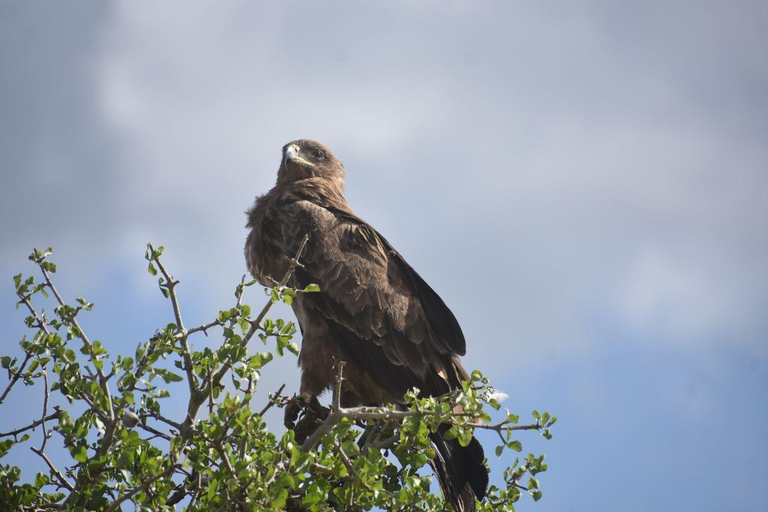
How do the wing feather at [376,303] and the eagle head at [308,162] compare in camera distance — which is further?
the eagle head at [308,162]

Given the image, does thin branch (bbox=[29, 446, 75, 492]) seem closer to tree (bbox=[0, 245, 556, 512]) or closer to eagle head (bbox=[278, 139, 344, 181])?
tree (bbox=[0, 245, 556, 512])

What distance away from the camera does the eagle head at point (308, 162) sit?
7695 mm

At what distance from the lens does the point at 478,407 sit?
350 centimetres

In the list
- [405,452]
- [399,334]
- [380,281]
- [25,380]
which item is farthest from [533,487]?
[25,380]

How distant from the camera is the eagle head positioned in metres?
7.70

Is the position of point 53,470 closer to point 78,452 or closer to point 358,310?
point 78,452

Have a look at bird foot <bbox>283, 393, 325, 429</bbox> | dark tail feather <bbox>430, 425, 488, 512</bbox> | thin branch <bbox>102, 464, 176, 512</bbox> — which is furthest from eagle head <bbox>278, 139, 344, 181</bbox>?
thin branch <bbox>102, 464, 176, 512</bbox>

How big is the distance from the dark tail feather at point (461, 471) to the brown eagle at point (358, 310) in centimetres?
61

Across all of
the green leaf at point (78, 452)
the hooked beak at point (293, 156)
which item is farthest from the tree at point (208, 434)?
the hooked beak at point (293, 156)

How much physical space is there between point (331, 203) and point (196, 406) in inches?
133

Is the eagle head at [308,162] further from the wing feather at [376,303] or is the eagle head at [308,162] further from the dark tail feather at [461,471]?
the dark tail feather at [461,471]

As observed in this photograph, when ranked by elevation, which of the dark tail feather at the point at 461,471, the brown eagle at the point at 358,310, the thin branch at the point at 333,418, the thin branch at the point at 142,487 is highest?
the brown eagle at the point at 358,310

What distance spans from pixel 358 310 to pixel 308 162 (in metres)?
2.42

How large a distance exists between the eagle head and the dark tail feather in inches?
135
